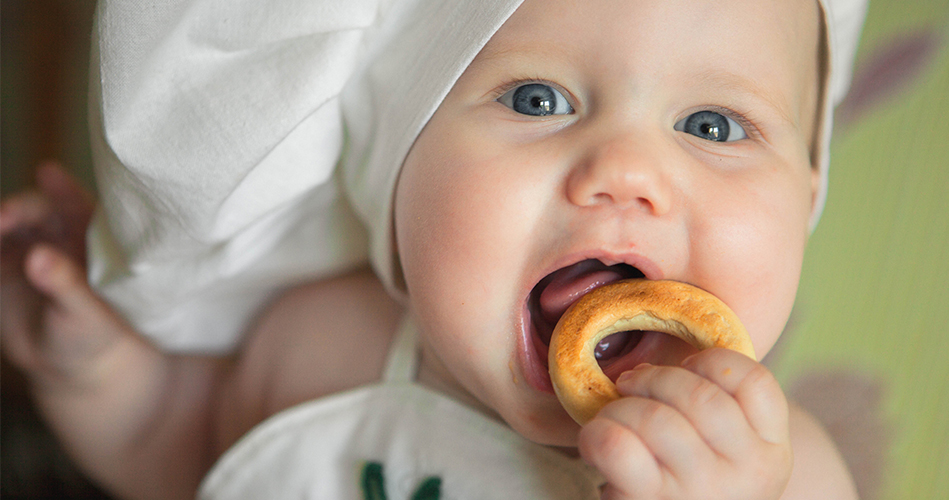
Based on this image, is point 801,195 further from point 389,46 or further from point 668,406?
point 389,46

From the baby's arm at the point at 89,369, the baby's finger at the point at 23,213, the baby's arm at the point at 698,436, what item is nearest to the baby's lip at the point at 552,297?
the baby's arm at the point at 698,436

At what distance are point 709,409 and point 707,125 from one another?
303mm

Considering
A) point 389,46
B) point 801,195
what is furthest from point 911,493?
point 389,46

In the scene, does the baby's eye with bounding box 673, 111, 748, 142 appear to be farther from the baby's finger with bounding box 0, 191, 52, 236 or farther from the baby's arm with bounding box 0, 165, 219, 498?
the baby's finger with bounding box 0, 191, 52, 236

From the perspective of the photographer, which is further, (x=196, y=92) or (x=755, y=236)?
(x=196, y=92)

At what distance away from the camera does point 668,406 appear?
54 cm

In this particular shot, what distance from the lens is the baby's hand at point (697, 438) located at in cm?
52

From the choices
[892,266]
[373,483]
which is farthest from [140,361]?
[892,266]

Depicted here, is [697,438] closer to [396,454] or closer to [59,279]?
[396,454]

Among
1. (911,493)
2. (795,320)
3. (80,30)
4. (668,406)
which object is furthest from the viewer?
(80,30)

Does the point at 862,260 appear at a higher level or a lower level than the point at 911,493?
higher

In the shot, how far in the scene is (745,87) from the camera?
27.1 inches

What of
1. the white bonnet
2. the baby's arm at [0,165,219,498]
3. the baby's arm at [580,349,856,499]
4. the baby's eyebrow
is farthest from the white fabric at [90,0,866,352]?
the baby's arm at [580,349,856,499]

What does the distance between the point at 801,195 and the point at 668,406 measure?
32 cm
